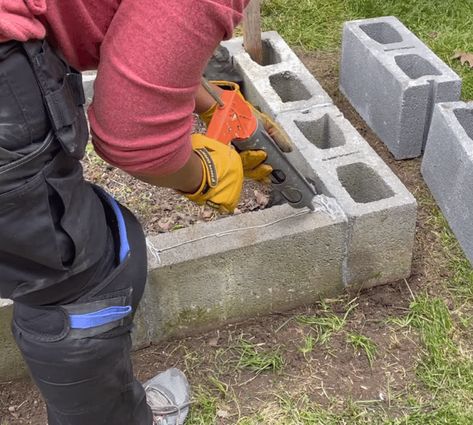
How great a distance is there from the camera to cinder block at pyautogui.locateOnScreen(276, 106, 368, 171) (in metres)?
2.68

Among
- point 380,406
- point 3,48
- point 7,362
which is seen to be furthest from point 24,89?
point 380,406

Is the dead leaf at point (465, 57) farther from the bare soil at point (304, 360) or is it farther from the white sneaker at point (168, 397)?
the white sneaker at point (168, 397)

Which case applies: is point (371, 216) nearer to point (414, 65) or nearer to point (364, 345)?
point (364, 345)

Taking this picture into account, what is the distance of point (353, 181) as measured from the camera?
2.70 m

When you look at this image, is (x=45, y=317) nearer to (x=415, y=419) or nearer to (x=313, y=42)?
(x=415, y=419)

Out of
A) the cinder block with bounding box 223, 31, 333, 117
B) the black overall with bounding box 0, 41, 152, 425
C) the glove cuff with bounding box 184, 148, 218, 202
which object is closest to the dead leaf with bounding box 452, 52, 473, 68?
the cinder block with bounding box 223, 31, 333, 117

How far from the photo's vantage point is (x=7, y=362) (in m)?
2.31

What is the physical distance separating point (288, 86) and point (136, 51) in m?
2.07

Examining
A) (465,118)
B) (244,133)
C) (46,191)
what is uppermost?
(46,191)

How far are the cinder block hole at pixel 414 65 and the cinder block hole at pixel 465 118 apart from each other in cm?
41

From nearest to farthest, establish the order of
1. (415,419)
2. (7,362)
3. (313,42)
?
(415,419) → (7,362) → (313,42)

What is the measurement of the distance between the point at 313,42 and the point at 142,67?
2.99 meters

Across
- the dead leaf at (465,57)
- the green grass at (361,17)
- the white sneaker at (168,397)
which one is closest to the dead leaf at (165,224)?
the white sneaker at (168,397)

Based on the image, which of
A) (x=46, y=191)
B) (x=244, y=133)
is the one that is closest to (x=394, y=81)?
(x=244, y=133)
